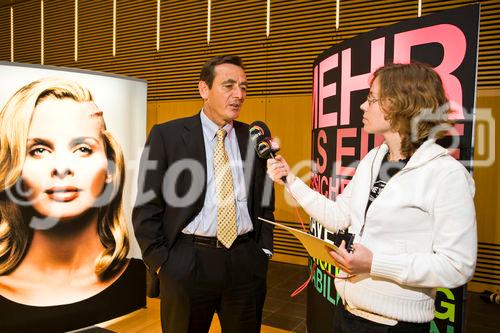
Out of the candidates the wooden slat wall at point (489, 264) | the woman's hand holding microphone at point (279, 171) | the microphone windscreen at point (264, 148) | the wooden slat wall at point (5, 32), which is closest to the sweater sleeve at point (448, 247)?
the woman's hand holding microphone at point (279, 171)

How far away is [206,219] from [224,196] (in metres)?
0.16

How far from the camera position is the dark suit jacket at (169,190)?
2066mm

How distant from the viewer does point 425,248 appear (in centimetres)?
139

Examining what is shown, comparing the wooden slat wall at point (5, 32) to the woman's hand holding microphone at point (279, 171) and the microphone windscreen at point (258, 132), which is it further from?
the woman's hand holding microphone at point (279, 171)

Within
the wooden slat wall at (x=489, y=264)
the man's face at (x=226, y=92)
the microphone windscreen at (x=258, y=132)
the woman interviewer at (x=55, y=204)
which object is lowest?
the wooden slat wall at (x=489, y=264)

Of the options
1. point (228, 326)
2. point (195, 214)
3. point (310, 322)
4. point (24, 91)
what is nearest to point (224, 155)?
point (195, 214)

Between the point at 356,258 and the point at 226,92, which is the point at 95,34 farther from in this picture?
the point at 356,258

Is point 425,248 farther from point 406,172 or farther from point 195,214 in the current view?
point 195,214

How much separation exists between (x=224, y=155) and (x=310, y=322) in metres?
1.79

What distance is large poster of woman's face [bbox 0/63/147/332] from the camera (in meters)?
2.61

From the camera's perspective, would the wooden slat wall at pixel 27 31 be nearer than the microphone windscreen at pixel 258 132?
No

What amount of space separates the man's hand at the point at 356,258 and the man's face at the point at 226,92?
1068mm

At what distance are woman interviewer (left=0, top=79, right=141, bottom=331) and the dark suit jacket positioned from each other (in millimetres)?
894

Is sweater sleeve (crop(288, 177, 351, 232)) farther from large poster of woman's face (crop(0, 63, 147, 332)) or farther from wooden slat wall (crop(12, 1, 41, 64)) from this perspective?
wooden slat wall (crop(12, 1, 41, 64))
